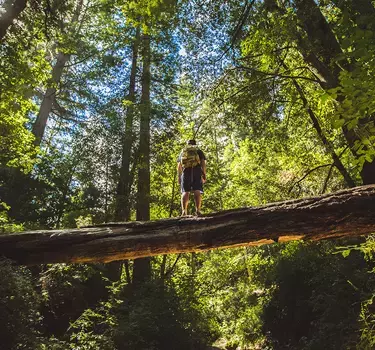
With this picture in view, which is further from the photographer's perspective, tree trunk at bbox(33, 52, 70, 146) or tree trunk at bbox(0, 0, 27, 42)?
tree trunk at bbox(33, 52, 70, 146)

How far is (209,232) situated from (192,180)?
7.03 ft

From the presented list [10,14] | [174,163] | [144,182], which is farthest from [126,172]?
[10,14]

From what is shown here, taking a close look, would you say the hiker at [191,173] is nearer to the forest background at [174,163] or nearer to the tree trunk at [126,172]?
the forest background at [174,163]

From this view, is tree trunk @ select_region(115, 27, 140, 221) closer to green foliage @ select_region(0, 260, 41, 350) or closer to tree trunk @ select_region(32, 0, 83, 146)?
tree trunk @ select_region(32, 0, 83, 146)

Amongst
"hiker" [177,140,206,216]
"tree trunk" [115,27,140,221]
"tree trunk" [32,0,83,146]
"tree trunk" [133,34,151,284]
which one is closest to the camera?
"hiker" [177,140,206,216]

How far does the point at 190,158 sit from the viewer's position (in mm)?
7125

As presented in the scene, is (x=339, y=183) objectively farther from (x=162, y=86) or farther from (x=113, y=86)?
(x=113, y=86)

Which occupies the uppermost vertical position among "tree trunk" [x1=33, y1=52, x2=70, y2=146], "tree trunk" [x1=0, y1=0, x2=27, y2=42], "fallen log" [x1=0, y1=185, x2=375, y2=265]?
"tree trunk" [x1=33, y1=52, x2=70, y2=146]

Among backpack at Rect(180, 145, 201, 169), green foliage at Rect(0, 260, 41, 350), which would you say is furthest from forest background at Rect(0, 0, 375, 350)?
backpack at Rect(180, 145, 201, 169)

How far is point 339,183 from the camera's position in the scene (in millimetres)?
11984

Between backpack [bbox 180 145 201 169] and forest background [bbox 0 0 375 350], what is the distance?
1.67 meters

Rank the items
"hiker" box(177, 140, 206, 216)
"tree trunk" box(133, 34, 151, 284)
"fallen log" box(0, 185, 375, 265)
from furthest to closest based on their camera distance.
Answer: "tree trunk" box(133, 34, 151, 284), "hiker" box(177, 140, 206, 216), "fallen log" box(0, 185, 375, 265)

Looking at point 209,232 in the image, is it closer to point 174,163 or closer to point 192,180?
point 192,180

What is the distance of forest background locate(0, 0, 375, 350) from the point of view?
6078mm
